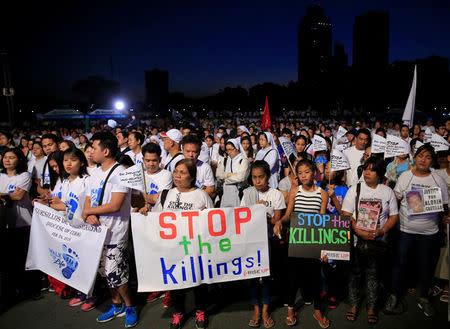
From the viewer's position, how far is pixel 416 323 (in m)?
4.04

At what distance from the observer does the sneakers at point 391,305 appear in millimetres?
4219

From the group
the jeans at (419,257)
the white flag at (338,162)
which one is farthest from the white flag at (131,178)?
the jeans at (419,257)

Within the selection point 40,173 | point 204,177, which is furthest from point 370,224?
point 40,173

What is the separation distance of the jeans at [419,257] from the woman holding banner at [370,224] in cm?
36

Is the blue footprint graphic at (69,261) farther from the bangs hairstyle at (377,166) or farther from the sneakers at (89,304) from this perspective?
the bangs hairstyle at (377,166)

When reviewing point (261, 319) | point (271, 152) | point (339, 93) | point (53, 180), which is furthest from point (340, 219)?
point (339, 93)

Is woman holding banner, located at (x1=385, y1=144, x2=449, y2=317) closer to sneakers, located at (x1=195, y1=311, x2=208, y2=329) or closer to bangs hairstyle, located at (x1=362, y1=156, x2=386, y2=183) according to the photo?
bangs hairstyle, located at (x1=362, y1=156, x2=386, y2=183)

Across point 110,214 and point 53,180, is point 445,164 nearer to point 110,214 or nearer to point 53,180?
point 110,214

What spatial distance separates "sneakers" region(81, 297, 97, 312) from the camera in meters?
4.43

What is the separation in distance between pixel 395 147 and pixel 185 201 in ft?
12.5

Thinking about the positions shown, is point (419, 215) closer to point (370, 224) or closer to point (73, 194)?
point (370, 224)

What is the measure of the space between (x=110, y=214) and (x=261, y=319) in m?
2.31

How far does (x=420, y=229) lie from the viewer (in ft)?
13.5

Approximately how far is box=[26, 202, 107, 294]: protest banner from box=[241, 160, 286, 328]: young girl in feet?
6.12
